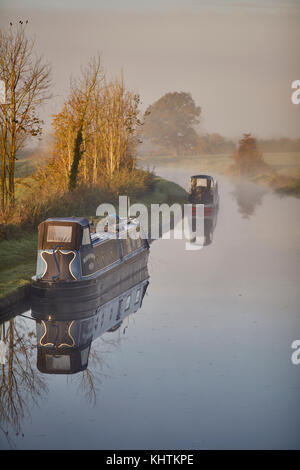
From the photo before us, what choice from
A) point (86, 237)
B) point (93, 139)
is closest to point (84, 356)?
point (86, 237)

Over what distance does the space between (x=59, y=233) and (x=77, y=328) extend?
2205 mm

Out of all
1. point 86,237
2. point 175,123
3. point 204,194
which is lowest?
point 86,237

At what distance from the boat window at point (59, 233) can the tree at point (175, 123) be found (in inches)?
2739

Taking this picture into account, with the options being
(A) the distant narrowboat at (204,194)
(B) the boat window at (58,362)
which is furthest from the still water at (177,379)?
(A) the distant narrowboat at (204,194)

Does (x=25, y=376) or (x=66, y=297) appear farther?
(x=66, y=297)

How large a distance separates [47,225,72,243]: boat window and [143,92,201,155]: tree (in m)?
69.6

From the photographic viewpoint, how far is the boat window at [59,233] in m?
13.8

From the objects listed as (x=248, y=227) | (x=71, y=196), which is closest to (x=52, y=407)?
(x=71, y=196)

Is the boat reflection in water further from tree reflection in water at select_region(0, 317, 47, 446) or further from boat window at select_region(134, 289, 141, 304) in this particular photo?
tree reflection in water at select_region(0, 317, 47, 446)

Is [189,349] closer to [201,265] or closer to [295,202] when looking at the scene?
[201,265]

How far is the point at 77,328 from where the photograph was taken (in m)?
12.6

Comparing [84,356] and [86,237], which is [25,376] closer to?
[84,356]

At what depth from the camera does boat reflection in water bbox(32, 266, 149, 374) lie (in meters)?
10.9

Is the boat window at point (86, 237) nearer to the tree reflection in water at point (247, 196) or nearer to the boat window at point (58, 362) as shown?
the boat window at point (58, 362)
